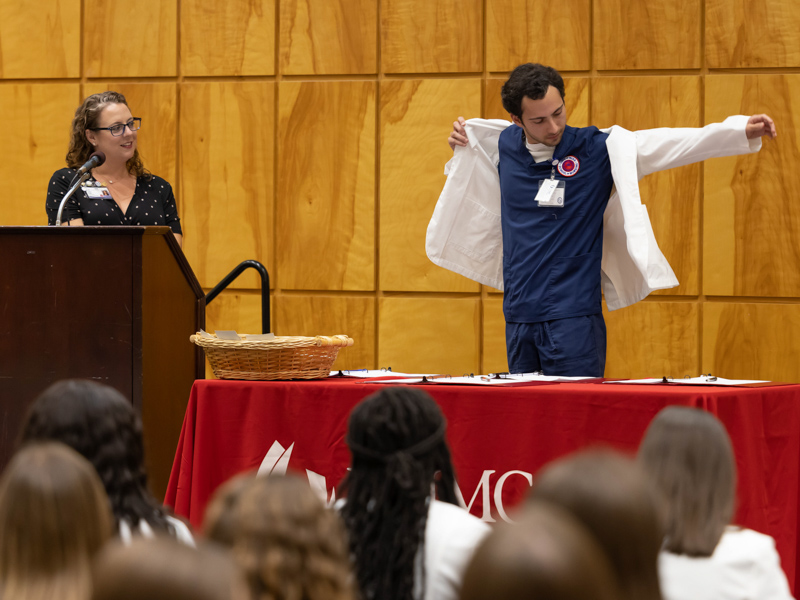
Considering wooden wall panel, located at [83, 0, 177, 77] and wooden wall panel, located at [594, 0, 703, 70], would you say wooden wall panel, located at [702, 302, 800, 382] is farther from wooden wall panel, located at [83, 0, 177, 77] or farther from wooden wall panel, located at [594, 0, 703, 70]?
wooden wall panel, located at [83, 0, 177, 77]

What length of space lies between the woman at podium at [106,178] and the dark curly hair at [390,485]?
2419 millimetres

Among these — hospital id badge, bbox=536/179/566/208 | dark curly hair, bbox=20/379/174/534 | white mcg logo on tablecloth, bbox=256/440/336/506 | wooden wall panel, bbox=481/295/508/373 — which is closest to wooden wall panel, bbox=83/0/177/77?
wooden wall panel, bbox=481/295/508/373

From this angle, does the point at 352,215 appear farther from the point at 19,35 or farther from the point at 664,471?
the point at 664,471

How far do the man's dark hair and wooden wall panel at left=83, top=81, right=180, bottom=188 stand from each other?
8.48 ft

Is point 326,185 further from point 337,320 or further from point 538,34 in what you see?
point 538,34

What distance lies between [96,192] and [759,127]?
2477 millimetres

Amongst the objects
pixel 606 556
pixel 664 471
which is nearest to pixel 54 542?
pixel 606 556

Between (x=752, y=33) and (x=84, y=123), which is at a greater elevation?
(x=752, y=33)

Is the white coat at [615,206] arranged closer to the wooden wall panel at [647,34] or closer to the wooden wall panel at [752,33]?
the wooden wall panel at [647,34]

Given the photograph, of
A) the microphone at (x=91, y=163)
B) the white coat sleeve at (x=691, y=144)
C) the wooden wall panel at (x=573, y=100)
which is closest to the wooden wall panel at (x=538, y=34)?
the wooden wall panel at (x=573, y=100)

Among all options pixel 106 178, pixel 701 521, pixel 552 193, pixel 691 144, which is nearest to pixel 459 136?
pixel 552 193

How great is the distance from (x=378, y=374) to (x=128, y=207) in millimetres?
1259

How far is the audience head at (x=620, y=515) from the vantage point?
932 mm

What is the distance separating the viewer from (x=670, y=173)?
5.22m
